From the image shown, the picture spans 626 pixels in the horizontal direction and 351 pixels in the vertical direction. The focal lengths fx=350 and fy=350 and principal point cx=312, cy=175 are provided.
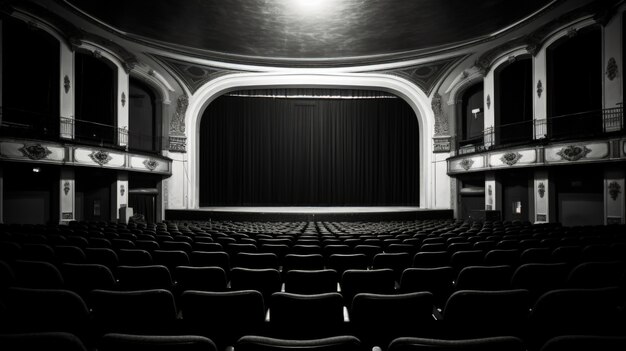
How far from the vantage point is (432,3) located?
1088cm

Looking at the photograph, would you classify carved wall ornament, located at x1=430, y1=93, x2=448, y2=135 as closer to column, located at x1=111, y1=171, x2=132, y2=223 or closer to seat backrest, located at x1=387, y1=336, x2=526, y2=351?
column, located at x1=111, y1=171, x2=132, y2=223

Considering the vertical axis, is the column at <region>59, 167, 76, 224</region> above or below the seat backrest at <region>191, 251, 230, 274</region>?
above

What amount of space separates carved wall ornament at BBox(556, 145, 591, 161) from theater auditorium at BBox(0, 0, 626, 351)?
0.65 ft

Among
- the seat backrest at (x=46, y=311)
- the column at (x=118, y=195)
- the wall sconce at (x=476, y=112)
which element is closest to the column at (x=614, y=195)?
the wall sconce at (x=476, y=112)

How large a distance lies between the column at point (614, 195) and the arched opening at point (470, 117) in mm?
5697

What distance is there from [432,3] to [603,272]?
10.3 metres

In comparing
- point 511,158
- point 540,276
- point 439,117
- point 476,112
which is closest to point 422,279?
point 540,276

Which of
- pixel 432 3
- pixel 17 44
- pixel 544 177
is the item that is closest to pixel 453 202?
pixel 544 177

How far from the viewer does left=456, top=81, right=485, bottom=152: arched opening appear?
614 inches

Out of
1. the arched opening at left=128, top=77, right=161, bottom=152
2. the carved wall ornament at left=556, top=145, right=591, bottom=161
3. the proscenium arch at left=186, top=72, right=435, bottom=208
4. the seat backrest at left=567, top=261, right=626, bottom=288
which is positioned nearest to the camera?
the seat backrest at left=567, top=261, right=626, bottom=288

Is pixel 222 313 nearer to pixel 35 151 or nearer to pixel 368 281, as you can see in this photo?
pixel 368 281

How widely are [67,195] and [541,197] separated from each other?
1558 centimetres

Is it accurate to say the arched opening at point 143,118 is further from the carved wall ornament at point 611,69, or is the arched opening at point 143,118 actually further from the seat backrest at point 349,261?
the carved wall ornament at point 611,69

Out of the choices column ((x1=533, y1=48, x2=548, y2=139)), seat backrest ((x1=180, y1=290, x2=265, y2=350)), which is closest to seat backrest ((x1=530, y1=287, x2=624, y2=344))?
seat backrest ((x1=180, y1=290, x2=265, y2=350))
